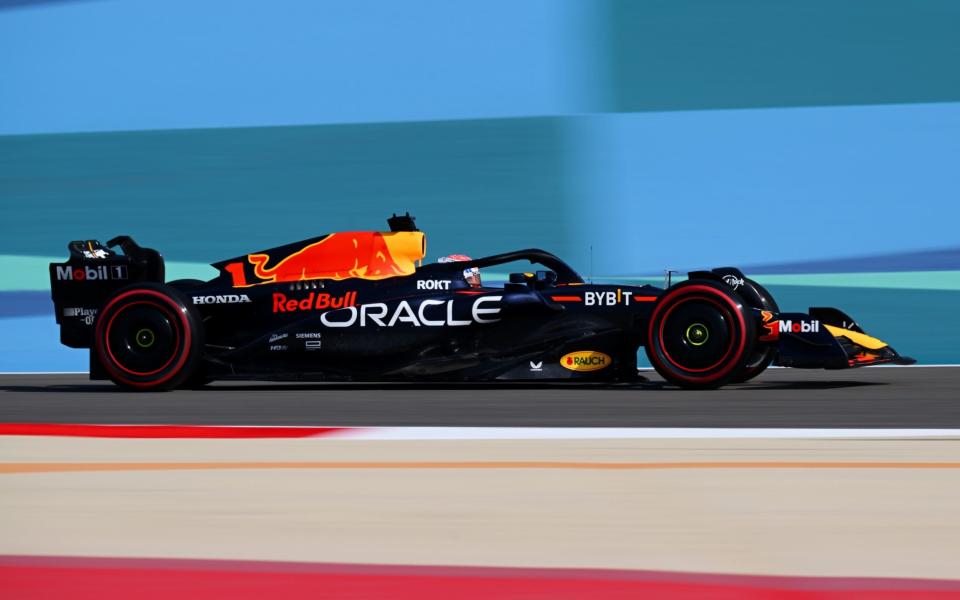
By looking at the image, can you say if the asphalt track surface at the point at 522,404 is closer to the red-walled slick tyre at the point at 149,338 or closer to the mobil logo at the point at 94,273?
the red-walled slick tyre at the point at 149,338

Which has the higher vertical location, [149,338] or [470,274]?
[470,274]

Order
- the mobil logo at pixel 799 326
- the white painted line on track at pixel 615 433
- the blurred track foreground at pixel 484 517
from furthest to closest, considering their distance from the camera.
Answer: the mobil logo at pixel 799 326 < the white painted line on track at pixel 615 433 < the blurred track foreground at pixel 484 517

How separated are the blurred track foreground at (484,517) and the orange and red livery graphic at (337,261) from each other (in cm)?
386

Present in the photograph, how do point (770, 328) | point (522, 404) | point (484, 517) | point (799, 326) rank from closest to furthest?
1. point (484, 517)
2. point (522, 404)
3. point (799, 326)
4. point (770, 328)

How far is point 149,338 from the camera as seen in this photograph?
9.39 m

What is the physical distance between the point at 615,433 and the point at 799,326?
311cm

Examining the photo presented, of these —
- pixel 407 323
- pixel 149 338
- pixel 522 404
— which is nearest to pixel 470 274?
pixel 407 323

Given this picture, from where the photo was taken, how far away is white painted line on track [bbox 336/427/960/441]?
5.64 m

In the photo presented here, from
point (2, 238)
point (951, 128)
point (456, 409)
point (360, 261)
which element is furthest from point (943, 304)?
point (2, 238)

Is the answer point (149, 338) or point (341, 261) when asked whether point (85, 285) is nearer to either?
point (149, 338)

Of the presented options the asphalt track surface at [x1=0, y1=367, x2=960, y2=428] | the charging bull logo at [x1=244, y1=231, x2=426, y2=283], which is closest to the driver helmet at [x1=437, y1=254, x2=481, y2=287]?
the charging bull logo at [x1=244, y1=231, x2=426, y2=283]

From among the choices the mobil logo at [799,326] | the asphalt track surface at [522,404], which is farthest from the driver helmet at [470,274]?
the mobil logo at [799,326]

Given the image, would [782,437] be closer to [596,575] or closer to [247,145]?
[596,575]

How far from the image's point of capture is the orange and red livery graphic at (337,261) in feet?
31.7
